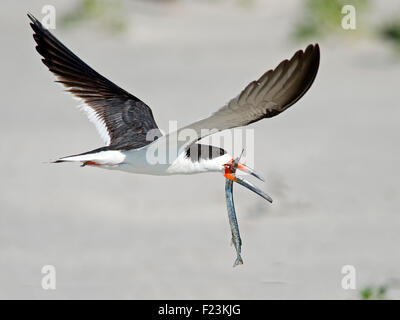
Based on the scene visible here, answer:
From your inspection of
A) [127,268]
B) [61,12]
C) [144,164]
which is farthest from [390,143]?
[61,12]

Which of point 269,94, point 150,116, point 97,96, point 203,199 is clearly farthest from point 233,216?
point 203,199

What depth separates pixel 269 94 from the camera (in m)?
4.88

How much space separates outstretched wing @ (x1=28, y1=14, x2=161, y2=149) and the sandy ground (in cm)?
145

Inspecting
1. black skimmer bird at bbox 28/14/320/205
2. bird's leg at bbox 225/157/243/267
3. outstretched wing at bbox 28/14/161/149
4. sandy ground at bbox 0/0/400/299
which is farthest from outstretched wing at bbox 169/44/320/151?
sandy ground at bbox 0/0/400/299

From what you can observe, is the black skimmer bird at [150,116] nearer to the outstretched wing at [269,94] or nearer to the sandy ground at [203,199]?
the outstretched wing at [269,94]

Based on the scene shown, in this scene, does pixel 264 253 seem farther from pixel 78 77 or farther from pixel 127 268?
pixel 78 77

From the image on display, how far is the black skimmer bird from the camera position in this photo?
15.7 ft

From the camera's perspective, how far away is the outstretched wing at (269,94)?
475cm

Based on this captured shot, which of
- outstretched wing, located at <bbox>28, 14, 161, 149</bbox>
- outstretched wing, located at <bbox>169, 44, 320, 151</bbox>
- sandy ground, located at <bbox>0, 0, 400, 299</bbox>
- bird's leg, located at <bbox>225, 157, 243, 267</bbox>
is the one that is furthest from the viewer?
sandy ground, located at <bbox>0, 0, 400, 299</bbox>

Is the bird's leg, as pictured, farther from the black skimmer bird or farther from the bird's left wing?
the bird's left wing

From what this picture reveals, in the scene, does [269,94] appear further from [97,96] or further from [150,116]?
[97,96]

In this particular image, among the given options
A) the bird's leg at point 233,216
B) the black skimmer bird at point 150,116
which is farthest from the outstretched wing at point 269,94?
the bird's leg at point 233,216

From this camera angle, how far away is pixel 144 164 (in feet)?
17.4

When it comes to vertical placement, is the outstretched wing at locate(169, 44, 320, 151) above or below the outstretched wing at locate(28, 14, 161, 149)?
below
